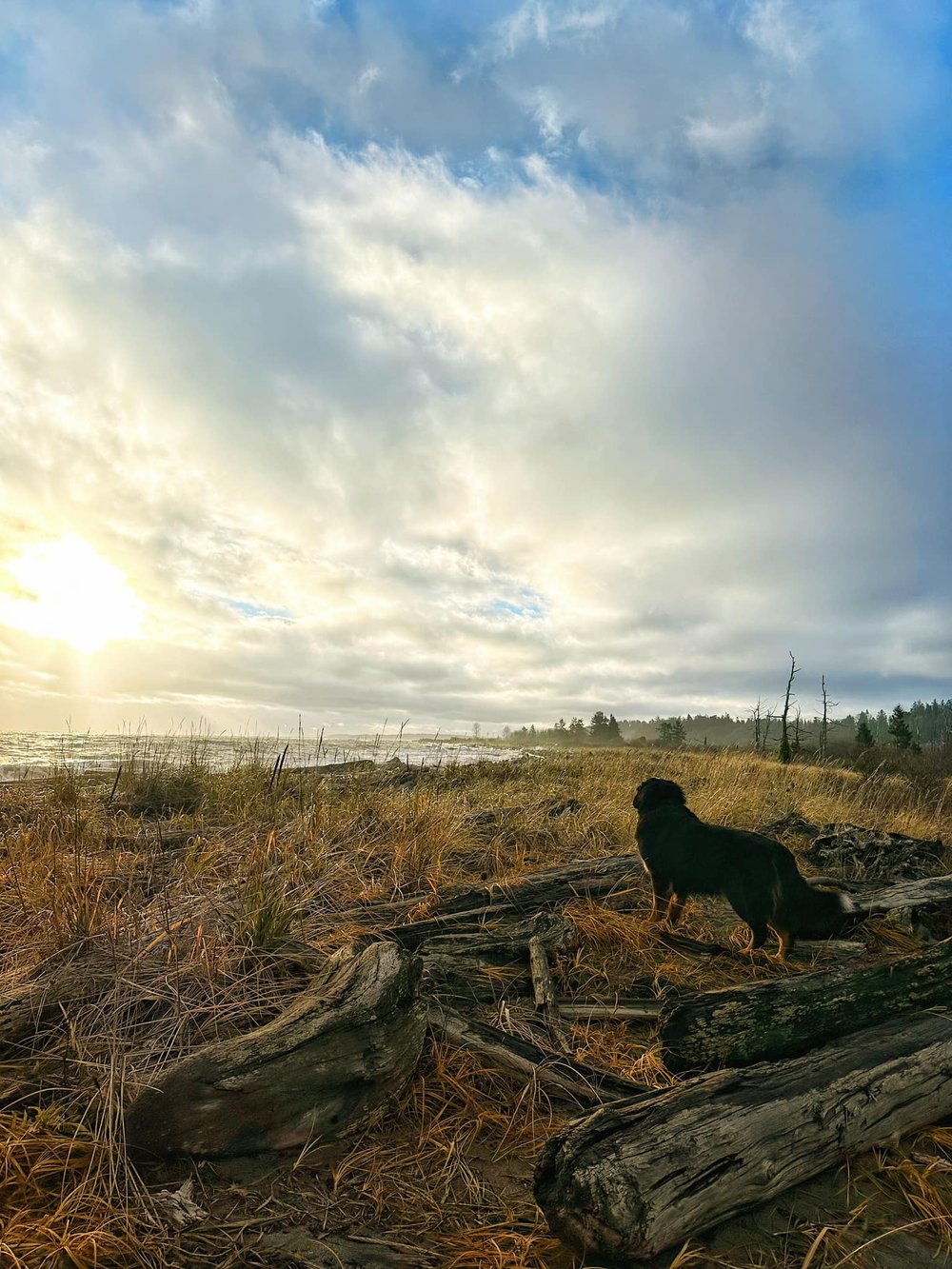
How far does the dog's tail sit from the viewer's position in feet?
15.0

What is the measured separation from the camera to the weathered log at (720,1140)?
6.52 feet

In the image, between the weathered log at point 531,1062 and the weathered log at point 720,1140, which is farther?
the weathered log at point 531,1062

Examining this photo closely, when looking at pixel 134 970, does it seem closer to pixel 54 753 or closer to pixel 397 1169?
pixel 397 1169

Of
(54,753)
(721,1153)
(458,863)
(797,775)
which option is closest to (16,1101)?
(721,1153)

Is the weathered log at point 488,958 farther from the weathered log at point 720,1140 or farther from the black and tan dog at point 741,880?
the weathered log at point 720,1140

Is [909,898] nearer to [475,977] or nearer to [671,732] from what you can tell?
[475,977]

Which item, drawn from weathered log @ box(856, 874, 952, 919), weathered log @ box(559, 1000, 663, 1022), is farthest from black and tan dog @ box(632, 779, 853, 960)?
weathered log @ box(559, 1000, 663, 1022)

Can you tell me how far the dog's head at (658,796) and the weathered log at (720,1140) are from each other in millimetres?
2679

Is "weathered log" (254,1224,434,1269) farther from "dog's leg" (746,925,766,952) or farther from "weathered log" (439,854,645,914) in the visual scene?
"dog's leg" (746,925,766,952)

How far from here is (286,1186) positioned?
2.39m

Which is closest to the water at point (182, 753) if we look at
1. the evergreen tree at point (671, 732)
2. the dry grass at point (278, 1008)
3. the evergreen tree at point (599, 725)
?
Result: the dry grass at point (278, 1008)

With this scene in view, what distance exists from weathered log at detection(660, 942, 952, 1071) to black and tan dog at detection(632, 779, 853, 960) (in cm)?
134

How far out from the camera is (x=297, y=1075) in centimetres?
263

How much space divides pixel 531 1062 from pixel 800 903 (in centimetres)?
261
